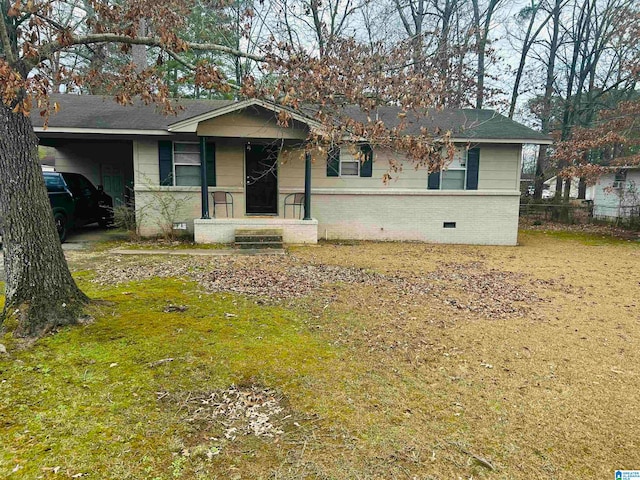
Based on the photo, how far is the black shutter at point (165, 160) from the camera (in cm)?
1122

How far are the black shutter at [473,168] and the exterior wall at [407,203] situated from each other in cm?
14

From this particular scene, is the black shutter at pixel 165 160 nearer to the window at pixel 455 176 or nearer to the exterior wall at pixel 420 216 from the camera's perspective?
the exterior wall at pixel 420 216

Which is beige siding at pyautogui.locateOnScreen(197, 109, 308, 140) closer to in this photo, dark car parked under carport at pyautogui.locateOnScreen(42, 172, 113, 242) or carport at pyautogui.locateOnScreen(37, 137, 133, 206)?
dark car parked under carport at pyautogui.locateOnScreen(42, 172, 113, 242)

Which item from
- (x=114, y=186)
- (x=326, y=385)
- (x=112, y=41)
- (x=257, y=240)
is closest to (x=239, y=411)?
(x=326, y=385)

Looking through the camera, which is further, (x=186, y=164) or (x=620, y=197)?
(x=620, y=197)

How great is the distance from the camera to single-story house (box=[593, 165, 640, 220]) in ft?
56.9

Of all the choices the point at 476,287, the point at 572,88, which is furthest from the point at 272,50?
the point at 572,88

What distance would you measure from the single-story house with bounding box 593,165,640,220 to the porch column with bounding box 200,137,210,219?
1552cm

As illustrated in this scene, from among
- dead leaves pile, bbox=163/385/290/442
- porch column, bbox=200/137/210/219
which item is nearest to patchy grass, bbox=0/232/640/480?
dead leaves pile, bbox=163/385/290/442

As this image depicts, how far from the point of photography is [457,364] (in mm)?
3945

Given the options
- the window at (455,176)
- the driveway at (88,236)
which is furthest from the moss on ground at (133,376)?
the window at (455,176)

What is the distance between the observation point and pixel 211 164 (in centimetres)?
1152

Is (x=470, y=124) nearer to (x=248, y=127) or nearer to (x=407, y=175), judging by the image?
(x=407, y=175)

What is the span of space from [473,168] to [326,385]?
34.3 ft
